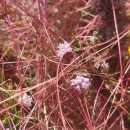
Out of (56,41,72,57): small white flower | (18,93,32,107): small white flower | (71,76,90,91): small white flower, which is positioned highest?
(56,41,72,57): small white flower

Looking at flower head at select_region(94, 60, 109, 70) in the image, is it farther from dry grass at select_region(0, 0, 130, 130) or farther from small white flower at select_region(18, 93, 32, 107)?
small white flower at select_region(18, 93, 32, 107)

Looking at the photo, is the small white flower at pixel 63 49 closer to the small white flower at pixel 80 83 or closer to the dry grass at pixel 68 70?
the dry grass at pixel 68 70

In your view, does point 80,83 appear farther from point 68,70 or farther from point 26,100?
point 26,100

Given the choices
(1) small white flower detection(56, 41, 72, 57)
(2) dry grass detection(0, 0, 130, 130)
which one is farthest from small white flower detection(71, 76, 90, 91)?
(1) small white flower detection(56, 41, 72, 57)

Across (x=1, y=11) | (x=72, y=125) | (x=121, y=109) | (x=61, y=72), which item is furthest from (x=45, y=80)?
(x=1, y=11)

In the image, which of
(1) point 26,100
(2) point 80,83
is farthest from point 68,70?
(1) point 26,100

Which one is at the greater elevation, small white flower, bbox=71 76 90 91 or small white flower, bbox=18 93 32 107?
small white flower, bbox=71 76 90 91
